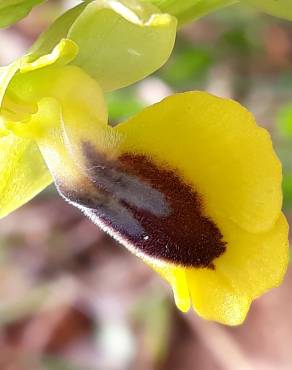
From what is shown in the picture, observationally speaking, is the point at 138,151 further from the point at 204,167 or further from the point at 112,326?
the point at 112,326

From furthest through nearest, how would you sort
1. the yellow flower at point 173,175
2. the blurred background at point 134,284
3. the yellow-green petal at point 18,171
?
1. the blurred background at point 134,284
2. the yellow-green petal at point 18,171
3. the yellow flower at point 173,175

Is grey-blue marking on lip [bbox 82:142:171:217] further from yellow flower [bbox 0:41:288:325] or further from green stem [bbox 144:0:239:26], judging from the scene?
green stem [bbox 144:0:239:26]

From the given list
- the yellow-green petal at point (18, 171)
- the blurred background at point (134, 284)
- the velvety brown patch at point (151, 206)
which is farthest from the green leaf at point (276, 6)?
the blurred background at point (134, 284)

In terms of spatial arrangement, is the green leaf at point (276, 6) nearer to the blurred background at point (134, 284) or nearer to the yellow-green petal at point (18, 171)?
the yellow-green petal at point (18, 171)

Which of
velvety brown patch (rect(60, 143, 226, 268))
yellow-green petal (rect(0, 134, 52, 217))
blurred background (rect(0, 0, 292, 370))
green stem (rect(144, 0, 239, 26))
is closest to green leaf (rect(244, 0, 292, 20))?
green stem (rect(144, 0, 239, 26))

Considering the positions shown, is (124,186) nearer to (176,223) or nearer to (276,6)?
(176,223)

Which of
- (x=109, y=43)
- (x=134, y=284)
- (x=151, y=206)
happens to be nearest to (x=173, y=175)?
(x=151, y=206)
